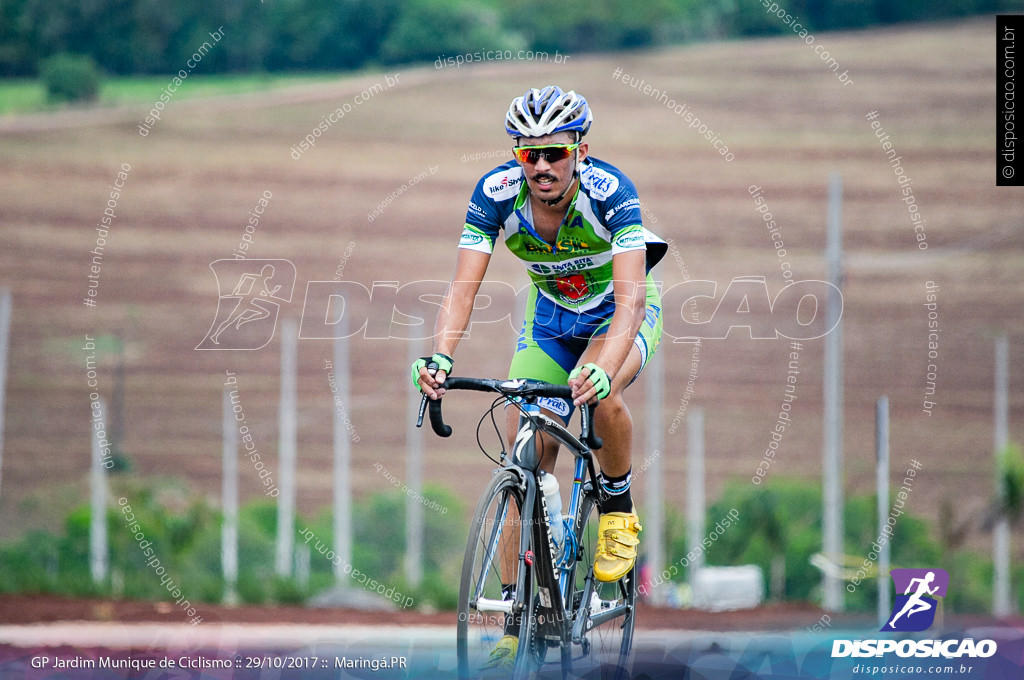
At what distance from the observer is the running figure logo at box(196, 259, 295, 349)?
111 ft

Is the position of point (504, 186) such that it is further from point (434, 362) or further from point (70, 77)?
point (70, 77)

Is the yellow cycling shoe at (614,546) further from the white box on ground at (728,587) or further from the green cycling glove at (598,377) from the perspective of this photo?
the white box on ground at (728,587)

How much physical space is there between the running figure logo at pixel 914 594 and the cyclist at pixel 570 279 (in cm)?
196

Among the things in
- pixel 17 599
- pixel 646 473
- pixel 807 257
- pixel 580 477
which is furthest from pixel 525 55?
pixel 580 477

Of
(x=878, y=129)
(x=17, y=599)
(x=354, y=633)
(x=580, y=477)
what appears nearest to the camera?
(x=580, y=477)

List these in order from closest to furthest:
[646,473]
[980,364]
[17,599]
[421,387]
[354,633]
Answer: [421,387], [354,633], [17,599], [646,473], [980,364]

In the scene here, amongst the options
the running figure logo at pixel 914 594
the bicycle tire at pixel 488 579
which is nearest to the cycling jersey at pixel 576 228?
the bicycle tire at pixel 488 579

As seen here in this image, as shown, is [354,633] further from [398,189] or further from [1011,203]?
[1011,203]

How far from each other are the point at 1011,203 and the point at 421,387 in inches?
1850

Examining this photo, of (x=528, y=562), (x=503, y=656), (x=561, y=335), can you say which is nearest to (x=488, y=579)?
(x=528, y=562)

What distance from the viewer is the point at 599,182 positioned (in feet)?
18.0

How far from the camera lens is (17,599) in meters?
11.1

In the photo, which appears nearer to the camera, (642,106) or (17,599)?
(17,599)

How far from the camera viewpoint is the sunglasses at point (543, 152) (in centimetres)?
527
